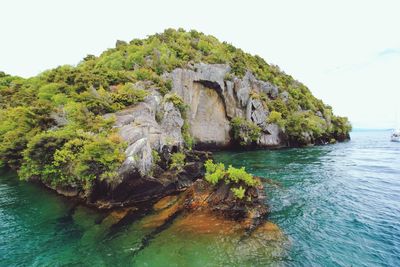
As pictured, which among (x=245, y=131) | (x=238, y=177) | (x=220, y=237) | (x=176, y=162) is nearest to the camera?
(x=220, y=237)

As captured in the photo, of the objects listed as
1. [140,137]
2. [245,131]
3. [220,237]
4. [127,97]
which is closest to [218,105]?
[245,131]

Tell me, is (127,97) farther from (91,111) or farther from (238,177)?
(238,177)

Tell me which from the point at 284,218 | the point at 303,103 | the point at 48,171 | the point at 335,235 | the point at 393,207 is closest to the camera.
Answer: the point at 335,235

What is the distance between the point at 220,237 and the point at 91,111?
15.7 metres

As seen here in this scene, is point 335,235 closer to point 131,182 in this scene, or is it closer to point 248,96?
point 131,182

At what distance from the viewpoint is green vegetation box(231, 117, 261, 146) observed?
42.2 meters

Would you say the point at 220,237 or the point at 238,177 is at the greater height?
the point at 238,177

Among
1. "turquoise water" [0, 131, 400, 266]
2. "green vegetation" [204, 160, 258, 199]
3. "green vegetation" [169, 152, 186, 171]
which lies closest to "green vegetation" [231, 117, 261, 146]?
"green vegetation" [169, 152, 186, 171]

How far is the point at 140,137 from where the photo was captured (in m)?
16.2

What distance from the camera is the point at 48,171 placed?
16281mm

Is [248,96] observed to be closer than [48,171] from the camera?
No

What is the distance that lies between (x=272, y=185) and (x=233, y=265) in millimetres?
10966

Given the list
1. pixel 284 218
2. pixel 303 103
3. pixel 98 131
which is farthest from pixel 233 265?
pixel 303 103

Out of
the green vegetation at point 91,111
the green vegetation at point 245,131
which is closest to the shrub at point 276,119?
the green vegetation at point 91,111
